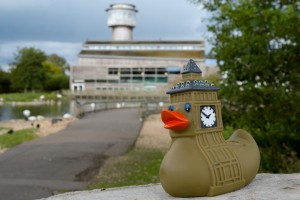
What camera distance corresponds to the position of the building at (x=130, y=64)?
211 ft

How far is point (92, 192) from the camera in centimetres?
519

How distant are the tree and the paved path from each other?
159 feet

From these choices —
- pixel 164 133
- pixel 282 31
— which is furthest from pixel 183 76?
pixel 164 133

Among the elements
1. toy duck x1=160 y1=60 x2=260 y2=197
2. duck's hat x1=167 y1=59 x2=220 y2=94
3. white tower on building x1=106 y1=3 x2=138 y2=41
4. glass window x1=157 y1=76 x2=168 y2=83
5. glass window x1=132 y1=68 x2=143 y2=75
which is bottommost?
toy duck x1=160 y1=60 x2=260 y2=197

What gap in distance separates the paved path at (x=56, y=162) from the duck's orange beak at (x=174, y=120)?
3.74 m

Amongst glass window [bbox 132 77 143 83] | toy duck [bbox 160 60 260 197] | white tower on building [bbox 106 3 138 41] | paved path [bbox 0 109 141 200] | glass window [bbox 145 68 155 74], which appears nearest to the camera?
toy duck [bbox 160 60 260 197]

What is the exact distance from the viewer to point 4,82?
67.6m

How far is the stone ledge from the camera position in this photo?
14.2 feet

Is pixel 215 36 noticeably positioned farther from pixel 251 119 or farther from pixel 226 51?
pixel 251 119

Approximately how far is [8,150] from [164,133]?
289 inches

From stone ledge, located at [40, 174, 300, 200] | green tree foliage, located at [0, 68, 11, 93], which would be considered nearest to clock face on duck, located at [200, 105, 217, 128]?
stone ledge, located at [40, 174, 300, 200]

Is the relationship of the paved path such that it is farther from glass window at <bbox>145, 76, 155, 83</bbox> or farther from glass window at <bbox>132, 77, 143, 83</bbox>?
glass window at <bbox>132, 77, 143, 83</bbox>

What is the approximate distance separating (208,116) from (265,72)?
3280 millimetres

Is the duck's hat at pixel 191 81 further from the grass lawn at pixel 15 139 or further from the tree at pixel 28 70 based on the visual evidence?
the tree at pixel 28 70
